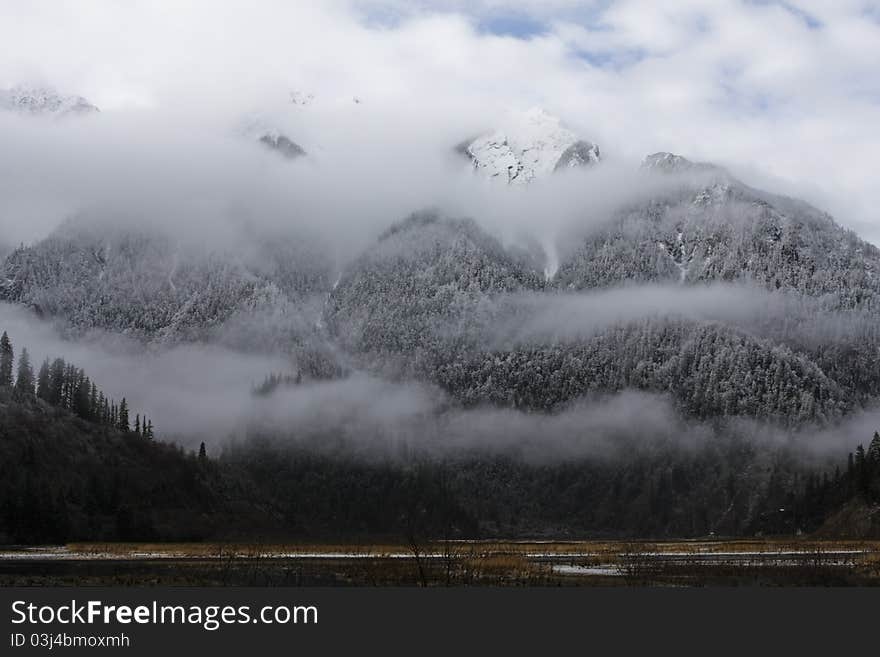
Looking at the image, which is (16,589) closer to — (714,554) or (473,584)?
(473,584)

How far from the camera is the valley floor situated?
118562 millimetres

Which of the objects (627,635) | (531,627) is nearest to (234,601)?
(531,627)

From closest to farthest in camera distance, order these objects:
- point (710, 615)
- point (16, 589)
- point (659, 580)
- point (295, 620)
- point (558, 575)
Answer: point (295, 620)
point (710, 615)
point (16, 589)
point (659, 580)
point (558, 575)

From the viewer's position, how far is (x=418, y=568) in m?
129

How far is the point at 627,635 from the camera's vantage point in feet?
260

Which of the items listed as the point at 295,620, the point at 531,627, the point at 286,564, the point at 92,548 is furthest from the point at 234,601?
the point at 92,548

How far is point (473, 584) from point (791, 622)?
37735 millimetres

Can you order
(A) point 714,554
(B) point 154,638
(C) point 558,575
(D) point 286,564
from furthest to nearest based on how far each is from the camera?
(A) point 714,554 < (D) point 286,564 < (C) point 558,575 < (B) point 154,638

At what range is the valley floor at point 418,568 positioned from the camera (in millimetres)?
118562

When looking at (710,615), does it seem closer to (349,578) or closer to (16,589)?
(349,578)

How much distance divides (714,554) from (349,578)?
7836 centimetres

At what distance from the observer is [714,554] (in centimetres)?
18538

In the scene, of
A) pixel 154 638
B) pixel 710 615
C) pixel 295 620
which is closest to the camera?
pixel 154 638

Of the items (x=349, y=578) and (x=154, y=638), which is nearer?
(x=154, y=638)
